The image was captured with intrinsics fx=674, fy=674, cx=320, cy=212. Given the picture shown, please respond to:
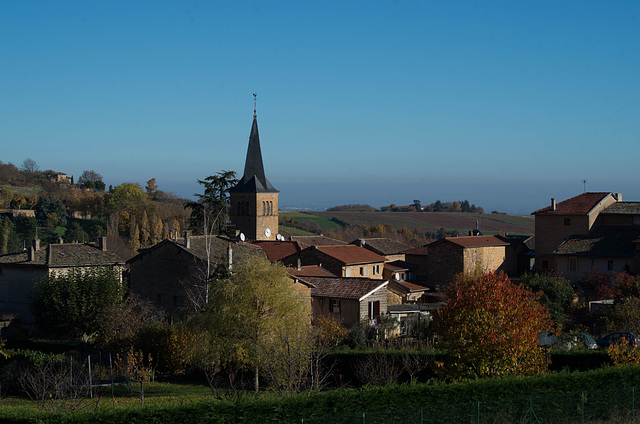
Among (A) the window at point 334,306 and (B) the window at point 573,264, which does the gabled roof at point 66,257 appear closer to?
(A) the window at point 334,306

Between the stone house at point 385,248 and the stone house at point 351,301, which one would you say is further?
the stone house at point 385,248

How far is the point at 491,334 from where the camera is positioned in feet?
60.7

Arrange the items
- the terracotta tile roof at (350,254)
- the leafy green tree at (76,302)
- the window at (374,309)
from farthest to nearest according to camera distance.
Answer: the terracotta tile roof at (350,254)
the window at (374,309)
the leafy green tree at (76,302)

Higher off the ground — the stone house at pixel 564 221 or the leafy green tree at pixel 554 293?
the stone house at pixel 564 221

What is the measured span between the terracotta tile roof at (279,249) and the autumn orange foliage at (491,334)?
32.6 m

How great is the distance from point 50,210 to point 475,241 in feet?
216

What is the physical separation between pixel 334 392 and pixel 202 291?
20209mm

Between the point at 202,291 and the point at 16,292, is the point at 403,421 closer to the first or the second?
the point at 202,291

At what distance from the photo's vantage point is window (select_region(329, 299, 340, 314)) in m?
34.3

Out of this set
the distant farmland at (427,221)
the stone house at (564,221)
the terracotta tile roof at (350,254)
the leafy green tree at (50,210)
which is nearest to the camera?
the terracotta tile roof at (350,254)

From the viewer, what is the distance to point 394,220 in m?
143

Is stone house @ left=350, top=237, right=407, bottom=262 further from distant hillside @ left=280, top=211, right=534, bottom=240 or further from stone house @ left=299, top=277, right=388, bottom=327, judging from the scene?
distant hillside @ left=280, top=211, right=534, bottom=240

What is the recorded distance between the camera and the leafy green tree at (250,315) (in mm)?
23906

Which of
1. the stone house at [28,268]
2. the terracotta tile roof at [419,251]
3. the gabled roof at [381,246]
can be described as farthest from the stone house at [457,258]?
the stone house at [28,268]
